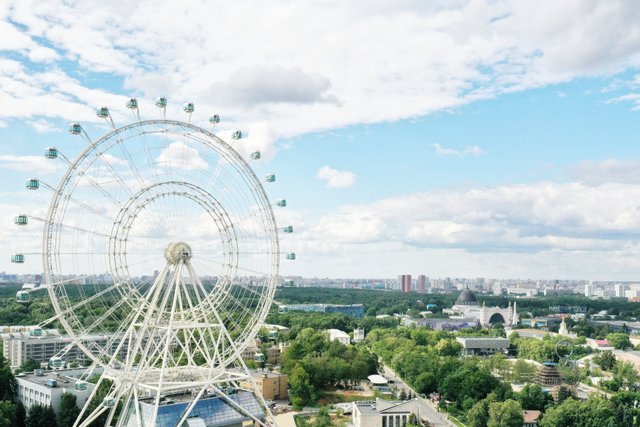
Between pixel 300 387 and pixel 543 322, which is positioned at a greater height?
pixel 300 387

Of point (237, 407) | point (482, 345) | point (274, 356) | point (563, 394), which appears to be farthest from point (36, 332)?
point (482, 345)

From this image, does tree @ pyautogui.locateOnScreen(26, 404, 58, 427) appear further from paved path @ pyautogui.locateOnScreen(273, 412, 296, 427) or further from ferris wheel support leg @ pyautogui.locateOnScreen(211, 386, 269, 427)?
paved path @ pyautogui.locateOnScreen(273, 412, 296, 427)

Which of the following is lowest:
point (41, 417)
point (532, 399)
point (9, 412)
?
point (532, 399)

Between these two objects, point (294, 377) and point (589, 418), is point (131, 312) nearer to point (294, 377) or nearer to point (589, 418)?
point (294, 377)

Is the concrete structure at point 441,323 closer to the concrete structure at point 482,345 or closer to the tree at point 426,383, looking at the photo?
the concrete structure at point 482,345

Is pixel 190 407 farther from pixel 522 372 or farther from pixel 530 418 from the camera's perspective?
pixel 522 372

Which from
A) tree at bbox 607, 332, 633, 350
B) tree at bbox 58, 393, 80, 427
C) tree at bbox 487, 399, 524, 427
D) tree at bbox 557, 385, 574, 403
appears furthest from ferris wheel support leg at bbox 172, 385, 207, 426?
tree at bbox 607, 332, 633, 350

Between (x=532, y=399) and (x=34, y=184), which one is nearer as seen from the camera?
(x=34, y=184)
